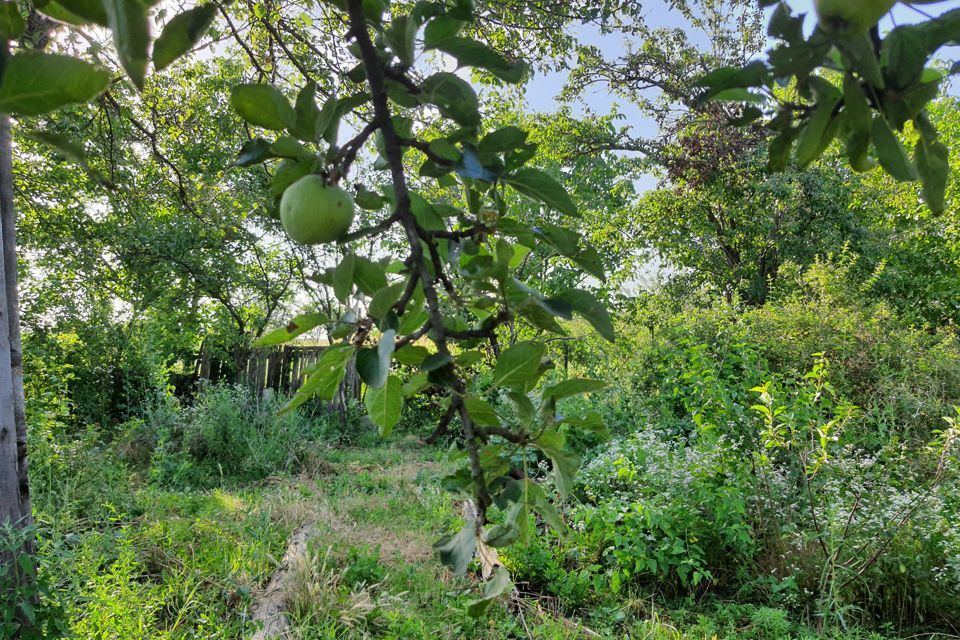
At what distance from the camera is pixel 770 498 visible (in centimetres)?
294

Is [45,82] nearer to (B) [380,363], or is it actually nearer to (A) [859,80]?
(B) [380,363]

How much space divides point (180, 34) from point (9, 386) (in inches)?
84.8

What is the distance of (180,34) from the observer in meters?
0.38

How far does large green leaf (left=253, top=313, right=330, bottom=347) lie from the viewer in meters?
0.58

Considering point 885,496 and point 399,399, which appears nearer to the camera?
point 399,399

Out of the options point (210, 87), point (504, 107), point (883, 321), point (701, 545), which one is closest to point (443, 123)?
point (504, 107)

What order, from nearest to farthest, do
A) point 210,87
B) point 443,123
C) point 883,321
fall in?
point 443,123, point 210,87, point 883,321

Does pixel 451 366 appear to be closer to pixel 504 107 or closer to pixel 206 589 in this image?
pixel 206 589

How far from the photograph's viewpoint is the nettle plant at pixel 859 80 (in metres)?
0.36

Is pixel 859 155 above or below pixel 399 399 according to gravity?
above

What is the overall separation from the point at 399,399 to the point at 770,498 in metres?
2.97

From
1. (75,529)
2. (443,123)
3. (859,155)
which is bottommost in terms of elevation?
(75,529)

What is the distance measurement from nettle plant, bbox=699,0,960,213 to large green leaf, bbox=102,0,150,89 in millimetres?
398

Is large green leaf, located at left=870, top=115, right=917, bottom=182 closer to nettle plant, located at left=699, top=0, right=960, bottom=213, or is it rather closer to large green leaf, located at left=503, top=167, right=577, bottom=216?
nettle plant, located at left=699, top=0, right=960, bottom=213
